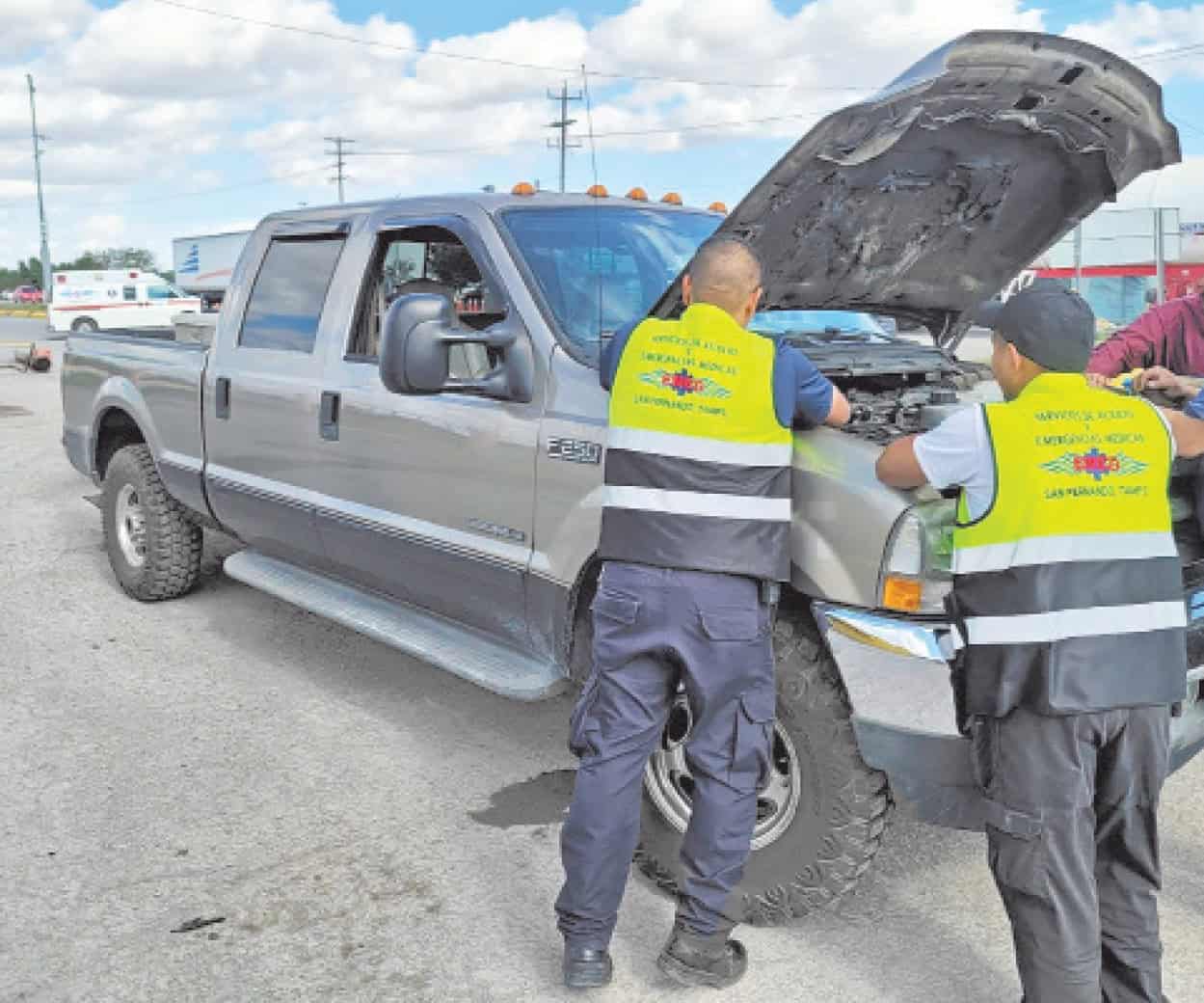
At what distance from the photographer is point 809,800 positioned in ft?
10.3

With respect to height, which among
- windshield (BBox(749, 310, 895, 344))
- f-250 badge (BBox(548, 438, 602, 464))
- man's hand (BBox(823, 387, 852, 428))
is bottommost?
f-250 badge (BBox(548, 438, 602, 464))

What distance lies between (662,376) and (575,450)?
2.54ft

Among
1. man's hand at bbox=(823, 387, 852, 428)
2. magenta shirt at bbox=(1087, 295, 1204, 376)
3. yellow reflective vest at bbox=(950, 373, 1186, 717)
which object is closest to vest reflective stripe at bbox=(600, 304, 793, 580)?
man's hand at bbox=(823, 387, 852, 428)

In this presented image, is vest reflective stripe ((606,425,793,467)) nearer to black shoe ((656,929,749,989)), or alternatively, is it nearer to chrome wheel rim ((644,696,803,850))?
chrome wheel rim ((644,696,803,850))

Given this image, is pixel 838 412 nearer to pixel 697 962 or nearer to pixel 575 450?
pixel 575 450

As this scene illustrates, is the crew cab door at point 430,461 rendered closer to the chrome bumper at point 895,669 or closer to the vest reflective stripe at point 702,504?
the vest reflective stripe at point 702,504

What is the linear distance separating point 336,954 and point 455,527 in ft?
4.57

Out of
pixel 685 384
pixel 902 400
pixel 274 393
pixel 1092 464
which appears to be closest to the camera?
pixel 1092 464

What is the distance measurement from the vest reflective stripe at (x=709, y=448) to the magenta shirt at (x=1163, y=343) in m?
2.21

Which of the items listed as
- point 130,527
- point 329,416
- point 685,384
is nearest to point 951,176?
point 685,384

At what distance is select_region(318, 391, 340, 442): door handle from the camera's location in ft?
15.1

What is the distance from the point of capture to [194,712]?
492 cm

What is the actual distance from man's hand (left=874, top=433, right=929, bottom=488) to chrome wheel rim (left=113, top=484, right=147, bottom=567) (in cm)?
444

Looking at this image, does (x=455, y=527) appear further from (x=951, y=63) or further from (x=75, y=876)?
(x=951, y=63)
